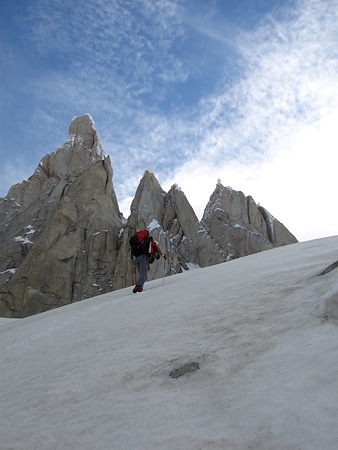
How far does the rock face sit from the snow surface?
23.6 meters

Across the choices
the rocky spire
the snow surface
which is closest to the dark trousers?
the snow surface

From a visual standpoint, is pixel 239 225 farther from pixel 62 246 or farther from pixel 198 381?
pixel 198 381

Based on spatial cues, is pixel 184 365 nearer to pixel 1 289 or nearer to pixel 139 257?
pixel 139 257

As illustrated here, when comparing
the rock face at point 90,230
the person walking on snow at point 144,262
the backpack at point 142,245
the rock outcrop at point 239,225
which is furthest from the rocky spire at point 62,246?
the backpack at point 142,245

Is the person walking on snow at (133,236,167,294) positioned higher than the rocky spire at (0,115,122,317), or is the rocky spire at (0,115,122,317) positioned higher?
the rocky spire at (0,115,122,317)

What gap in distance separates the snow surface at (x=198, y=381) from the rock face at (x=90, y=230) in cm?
2360

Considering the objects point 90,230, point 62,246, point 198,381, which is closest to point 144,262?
point 198,381

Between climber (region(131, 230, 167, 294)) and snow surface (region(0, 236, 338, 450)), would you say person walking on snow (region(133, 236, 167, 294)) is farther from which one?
snow surface (region(0, 236, 338, 450))

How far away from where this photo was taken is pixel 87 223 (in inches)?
2239

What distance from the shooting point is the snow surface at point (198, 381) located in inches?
123

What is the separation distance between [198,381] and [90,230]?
53.4m

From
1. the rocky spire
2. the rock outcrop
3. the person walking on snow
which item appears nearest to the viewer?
the person walking on snow

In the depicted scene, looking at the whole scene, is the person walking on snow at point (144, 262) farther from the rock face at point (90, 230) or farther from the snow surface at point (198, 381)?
the rock face at point (90, 230)

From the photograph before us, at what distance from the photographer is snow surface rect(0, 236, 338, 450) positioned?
10.3 ft
